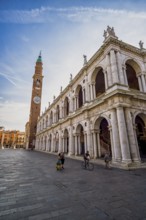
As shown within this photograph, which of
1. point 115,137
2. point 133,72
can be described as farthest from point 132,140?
point 133,72

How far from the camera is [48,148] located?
31.4 metres

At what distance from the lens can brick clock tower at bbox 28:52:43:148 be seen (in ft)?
156

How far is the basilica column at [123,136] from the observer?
10.0m

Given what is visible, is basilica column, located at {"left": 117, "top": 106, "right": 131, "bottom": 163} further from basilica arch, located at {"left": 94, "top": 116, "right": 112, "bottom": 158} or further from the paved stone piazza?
the paved stone piazza

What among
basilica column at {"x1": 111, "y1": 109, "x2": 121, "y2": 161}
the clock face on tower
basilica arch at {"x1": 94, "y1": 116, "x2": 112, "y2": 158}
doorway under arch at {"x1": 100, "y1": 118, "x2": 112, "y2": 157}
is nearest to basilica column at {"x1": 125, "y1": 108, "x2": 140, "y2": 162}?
basilica column at {"x1": 111, "y1": 109, "x2": 121, "y2": 161}

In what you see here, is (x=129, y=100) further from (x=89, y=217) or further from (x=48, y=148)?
(x=48, y=148)

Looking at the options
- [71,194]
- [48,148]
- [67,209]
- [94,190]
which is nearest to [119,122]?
[94,190]

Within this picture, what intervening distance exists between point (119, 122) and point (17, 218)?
9.73 m

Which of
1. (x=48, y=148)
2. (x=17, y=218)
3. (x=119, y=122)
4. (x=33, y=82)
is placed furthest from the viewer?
(x=33, y=82)

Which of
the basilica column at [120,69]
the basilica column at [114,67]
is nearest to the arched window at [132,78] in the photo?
the basilica column at [120,69]

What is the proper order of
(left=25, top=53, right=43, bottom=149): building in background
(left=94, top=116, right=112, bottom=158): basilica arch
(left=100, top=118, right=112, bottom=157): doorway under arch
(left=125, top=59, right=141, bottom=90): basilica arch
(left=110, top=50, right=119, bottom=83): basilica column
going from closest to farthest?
(left=110, top=50, right=119, bottom=83): basilica column → (left=94, top=116, right=112, bottom=158): basilica arch → (left=125, top=59, right=141, bottom=90): basilica arch → (left=100, top=118, right=112, bottom=157): doorway under arch → (left=25, top=53, right=43, bottom=149): building in background

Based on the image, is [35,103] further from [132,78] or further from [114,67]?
[114,67]

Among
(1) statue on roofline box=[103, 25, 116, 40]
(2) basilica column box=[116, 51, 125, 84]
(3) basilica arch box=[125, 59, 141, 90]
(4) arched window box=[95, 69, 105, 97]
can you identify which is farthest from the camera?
(4) arched window box=[95, 69, 105, 97]

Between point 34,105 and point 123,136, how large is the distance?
1736 inches
